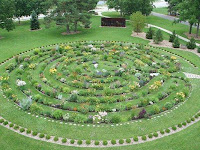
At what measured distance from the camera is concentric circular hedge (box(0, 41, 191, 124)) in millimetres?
19344

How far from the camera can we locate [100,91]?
74.2 feet

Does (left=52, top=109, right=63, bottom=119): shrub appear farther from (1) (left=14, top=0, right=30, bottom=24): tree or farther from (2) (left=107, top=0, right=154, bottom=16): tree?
(2) (left=107, top=0, right=154, bottom=16): tree

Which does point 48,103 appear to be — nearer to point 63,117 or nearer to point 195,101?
A: point 63,117

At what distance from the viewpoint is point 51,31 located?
4381cm

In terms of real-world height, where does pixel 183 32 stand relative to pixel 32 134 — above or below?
above

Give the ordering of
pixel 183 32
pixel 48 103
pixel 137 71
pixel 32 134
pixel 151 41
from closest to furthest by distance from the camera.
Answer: pixel 32 134 → pixel 48 103 → pixel 137 71 → pixel 151 41 → pixel 183 32

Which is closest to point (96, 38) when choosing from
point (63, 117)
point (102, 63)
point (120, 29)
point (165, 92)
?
point (120, 29)

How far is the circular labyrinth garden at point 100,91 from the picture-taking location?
17500 mm

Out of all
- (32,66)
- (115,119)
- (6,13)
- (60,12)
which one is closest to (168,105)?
(115,119)

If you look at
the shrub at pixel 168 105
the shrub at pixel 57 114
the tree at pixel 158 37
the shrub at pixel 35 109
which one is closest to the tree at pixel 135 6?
the tree at pixel 158 37

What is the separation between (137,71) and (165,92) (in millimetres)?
5070

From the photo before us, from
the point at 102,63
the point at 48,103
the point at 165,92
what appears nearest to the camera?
the point at 48,103

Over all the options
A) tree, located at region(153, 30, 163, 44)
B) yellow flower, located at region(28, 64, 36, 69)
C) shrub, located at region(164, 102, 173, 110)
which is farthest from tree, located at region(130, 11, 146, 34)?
shrub, located at region(164, 102, 173, 110)

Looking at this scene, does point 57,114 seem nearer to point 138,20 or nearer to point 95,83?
point 95,83
